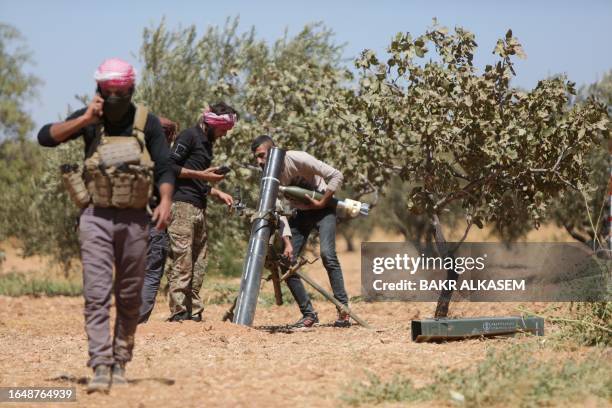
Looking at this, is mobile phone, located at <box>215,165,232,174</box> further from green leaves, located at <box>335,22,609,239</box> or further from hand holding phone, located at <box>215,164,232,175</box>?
green leaves, located at <box>335,22,609,239</box>

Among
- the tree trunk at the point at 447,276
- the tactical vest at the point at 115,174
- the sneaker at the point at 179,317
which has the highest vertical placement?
the tactical vest at the point at 115,174

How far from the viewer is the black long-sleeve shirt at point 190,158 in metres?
9.07

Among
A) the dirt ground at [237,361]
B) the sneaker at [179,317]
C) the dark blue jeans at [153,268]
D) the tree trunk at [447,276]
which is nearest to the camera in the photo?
the dirt ground at [237,361]

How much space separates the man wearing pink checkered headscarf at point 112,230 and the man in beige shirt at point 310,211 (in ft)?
10.7

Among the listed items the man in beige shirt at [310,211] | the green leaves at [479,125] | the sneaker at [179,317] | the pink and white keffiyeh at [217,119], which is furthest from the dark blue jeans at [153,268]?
the green leaves at [479,125]

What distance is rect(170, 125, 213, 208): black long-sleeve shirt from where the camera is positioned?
29.8 feet

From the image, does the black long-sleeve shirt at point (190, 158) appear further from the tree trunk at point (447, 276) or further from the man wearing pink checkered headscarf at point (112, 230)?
the man wearing pink checkered headscarf at point (112, 230)

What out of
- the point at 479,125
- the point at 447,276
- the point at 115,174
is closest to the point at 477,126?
the point at 479,125

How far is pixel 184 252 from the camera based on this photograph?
29.7 feet

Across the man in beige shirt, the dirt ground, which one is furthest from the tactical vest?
the man in beige shirt

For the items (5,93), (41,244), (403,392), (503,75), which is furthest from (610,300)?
(5,93)

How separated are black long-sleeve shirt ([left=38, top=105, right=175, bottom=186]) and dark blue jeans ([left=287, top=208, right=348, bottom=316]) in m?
3.44

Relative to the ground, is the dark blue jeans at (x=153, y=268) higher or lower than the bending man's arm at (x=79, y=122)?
lower

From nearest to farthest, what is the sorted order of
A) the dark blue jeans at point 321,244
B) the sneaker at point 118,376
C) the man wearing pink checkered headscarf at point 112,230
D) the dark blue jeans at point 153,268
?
the man wearing pink checkered headscarf at point 112,230
the sneaker at point 118,376
the dark blue jeans at point 153,268
the dark blue jeans at point 321,244
